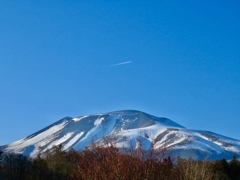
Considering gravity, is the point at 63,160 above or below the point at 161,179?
above

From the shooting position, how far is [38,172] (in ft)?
126

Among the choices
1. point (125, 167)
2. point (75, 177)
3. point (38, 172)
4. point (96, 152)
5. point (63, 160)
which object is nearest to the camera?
point (125, 167)

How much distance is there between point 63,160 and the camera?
45438mm

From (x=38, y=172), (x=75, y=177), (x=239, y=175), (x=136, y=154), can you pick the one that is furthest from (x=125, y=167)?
(x=239, y=175)

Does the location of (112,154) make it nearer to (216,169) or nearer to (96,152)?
(96,152)

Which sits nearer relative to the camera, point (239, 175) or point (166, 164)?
point (166, 164)

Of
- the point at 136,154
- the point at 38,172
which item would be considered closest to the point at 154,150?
the point at 136,154

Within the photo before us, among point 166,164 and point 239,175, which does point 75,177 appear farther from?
point 239,175

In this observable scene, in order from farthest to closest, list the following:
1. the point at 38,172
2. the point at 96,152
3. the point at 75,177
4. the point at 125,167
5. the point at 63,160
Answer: the point at 63,160 → the point at 38,172 → the point at 75,177 → the point at 96,152 → the point at 125,167

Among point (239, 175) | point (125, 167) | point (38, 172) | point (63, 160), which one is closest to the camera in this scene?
point (125, 167)

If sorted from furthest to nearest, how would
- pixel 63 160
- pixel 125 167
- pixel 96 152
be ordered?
pixel 63 160 → pixel 96 152 → pixel 125 167

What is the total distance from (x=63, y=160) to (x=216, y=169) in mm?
13227

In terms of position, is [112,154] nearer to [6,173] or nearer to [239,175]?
[6,173]

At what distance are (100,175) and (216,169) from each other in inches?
1343
